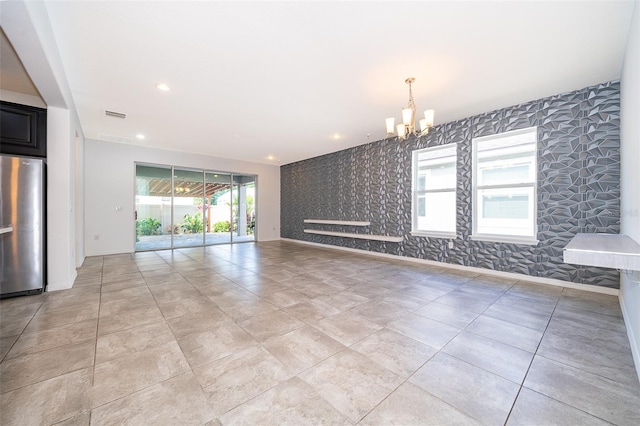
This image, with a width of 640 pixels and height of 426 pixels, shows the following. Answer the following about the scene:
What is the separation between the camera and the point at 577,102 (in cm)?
366

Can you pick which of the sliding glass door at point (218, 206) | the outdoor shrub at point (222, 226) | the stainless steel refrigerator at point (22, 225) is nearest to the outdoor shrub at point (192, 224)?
the sliding glass door at point (218, 206)

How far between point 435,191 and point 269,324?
14.6 feet

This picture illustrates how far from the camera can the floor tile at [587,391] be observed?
1.42m

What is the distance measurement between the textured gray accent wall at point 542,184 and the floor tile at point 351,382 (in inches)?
149

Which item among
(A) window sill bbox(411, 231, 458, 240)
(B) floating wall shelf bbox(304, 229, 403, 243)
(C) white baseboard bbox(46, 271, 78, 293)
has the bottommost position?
(C) white baseboard bbox(46, 271, 78, 293)

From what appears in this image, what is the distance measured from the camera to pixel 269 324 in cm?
250

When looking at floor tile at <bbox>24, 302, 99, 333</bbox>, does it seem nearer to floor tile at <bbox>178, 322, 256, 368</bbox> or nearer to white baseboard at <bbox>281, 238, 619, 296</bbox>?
floor tile at <bbox>178, 322, 256, 368</bbox>

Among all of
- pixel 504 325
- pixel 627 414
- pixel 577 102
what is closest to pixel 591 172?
pixel 577 102

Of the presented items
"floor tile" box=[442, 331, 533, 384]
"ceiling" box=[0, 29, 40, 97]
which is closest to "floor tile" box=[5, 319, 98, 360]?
"ceiling" box=[0, 29, 40, 97]

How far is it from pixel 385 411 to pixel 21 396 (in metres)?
2.24

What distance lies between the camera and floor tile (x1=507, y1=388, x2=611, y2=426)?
1.35m

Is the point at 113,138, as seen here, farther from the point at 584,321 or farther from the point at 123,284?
the point at 584,321

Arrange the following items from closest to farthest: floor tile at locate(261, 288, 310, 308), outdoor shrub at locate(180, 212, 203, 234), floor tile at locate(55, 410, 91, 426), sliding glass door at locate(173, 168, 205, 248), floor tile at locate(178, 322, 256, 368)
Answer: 1. floor tile at locate(55, 410, 91, 426)
2. floor tile at locate(178, 322, 256, 368)
3. floor tile at locate(261, 288, 310, 308)
4. sliding glass door at locate(173, 168, 205, 248)
5. outdoor shrub at locate(180, 212, 203, 234)

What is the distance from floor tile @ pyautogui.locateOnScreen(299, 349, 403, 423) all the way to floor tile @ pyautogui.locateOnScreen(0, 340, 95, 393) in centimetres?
175
